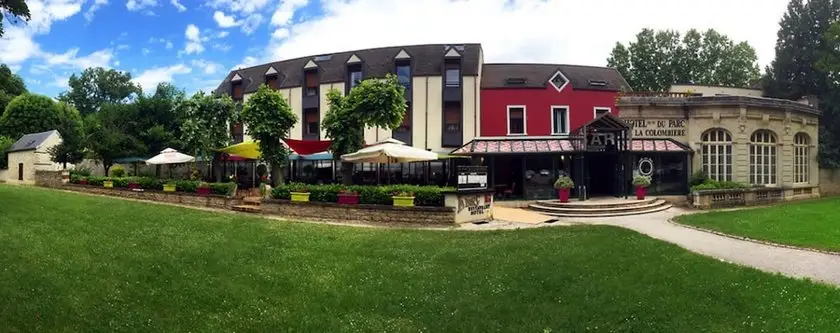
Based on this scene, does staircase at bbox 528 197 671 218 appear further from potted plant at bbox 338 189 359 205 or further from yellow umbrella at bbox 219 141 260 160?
yellow umbrella at bbox 219 141 260 160

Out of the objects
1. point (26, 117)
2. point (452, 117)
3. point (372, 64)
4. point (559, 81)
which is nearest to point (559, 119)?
point (559, 81)

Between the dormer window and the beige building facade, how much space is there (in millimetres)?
4144

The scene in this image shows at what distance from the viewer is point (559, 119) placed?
26.6 metres

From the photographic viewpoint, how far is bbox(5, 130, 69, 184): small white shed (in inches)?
1182

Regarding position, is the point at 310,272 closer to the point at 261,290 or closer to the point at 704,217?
the point at 261,290

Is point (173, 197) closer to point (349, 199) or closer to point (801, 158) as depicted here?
point (349, 199)

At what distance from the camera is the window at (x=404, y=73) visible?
27.3 meters

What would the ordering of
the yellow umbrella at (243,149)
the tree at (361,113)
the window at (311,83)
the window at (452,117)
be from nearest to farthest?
the tree at (361,113), the yellow umbrella at (243,149), the window at (452,117), the window at (311,83)

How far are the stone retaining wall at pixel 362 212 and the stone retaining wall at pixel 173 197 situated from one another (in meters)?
2.56

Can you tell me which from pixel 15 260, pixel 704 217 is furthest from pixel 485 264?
pixel 704 217

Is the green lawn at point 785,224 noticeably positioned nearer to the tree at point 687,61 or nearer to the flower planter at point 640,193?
the flower planter at point 640,193

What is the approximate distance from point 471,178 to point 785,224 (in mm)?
Answer: 9623

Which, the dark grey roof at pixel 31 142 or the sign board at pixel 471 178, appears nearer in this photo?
the sign board at pixel 471 178

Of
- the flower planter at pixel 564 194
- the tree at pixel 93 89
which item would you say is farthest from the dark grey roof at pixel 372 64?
the tree at pixel 93 89
